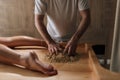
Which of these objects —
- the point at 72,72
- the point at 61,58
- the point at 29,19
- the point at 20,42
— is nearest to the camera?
the point at 72,72

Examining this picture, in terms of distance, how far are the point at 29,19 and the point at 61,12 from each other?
54 centimetres

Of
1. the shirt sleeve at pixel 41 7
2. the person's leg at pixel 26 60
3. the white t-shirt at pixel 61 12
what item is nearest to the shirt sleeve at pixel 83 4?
the white t-shirt at pixel 61 12

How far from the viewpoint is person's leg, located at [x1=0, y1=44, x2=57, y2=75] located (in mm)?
1064

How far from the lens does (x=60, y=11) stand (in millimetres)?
1458

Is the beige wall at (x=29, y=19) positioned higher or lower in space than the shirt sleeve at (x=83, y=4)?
lower

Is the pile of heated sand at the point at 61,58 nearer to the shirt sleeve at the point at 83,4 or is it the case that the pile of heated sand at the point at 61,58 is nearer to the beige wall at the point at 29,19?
the shirt sleeve at the point at 83,4

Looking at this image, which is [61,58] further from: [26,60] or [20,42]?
[20,42]

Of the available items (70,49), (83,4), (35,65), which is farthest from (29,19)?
(35,65)

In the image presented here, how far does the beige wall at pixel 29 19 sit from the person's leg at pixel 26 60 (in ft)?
2.55

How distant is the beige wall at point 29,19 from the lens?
189cm

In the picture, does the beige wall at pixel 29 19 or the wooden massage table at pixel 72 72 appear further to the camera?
the beige wall at pixel 29 19

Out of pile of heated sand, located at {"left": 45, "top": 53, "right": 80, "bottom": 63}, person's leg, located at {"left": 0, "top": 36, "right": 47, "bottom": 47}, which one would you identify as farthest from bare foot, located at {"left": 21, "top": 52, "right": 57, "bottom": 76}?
person's leg, located at {"left": 0, "top": 36, "right": 47, "bottom": 47}

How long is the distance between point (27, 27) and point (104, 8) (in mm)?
677

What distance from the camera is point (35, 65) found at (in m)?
1.08
